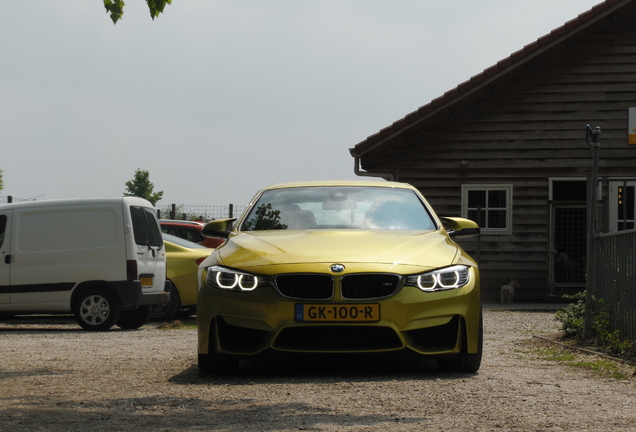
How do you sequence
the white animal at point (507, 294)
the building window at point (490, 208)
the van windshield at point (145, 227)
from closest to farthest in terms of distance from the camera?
the van windshield at point (145, 227), the white animal at point (507, 294), the building window at point (490, 208)

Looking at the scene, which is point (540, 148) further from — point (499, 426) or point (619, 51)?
point (499, 426)

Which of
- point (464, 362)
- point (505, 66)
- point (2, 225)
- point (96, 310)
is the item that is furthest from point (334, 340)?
point (505, 66)

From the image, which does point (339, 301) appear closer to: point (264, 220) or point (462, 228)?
point (264, 220)

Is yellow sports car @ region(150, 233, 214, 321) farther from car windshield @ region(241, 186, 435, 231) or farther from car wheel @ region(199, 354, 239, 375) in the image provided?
car wheel @ region(199, 354, 239, 375)

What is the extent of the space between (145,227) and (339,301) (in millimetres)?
7117

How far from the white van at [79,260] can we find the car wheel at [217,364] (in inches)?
233

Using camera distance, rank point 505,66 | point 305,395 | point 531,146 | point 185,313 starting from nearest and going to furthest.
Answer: point 305,395 < point 185,313 < point 505,66 < point 531,146

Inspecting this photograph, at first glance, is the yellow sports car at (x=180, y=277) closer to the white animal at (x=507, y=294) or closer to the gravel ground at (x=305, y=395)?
the gravel ground at (x=305, y=395)

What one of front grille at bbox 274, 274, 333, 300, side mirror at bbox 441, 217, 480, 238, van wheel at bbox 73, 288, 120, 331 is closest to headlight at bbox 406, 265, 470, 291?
front grille at bbox 274, 274, 333, 300

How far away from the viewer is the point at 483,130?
21688mm

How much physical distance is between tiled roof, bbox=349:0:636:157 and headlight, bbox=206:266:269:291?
14599mm

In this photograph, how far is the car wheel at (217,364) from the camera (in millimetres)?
7248

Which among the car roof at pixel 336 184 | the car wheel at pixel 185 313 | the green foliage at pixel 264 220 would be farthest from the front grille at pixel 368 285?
the car wheel at pixel 185 313

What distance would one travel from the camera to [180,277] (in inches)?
580
